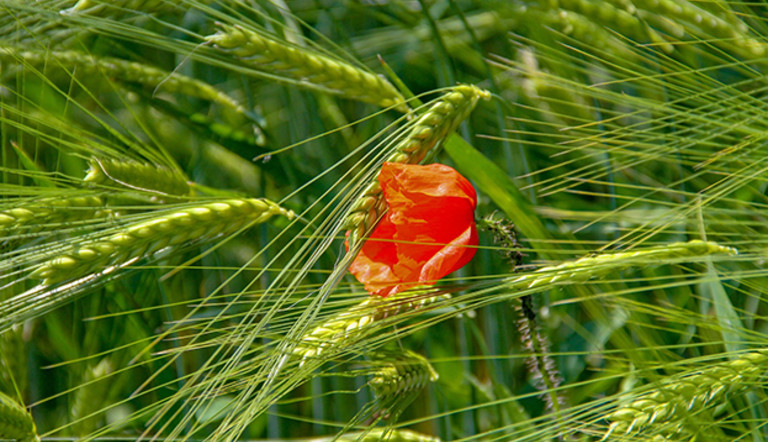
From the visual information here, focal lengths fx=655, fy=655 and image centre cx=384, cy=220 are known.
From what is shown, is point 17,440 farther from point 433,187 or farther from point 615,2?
point 615,2

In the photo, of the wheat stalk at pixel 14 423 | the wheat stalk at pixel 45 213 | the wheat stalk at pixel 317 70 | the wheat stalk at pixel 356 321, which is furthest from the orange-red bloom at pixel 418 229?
the wheat stalk at pixel 14 423

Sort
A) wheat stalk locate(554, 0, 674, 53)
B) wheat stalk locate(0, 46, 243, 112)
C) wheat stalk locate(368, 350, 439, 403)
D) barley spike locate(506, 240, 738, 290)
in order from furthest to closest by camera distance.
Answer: wheat stalk locate(0, 46, 243, 112) < wheat stalk locate(554, 0, 674, 53) < wheat stalk locate(368, 350, 439, 403) < barley spike locate(506, 240, 738, 290)

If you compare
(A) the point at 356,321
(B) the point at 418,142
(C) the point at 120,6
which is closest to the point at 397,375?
(A) the point at 356,321

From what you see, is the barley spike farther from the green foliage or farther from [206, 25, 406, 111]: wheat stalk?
[206, 25, 406, 111]: wheat stalk

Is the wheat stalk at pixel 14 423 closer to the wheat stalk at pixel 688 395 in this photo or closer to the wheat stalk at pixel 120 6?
the wheat stalk at pixel 120 6

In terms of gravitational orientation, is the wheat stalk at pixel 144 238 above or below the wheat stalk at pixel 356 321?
above

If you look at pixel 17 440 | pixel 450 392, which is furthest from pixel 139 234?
pixel 450 392

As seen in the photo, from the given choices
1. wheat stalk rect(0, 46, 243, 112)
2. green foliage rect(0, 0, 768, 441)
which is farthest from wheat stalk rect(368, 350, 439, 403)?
wheat stalk rect(0, 46, 243, 112)
